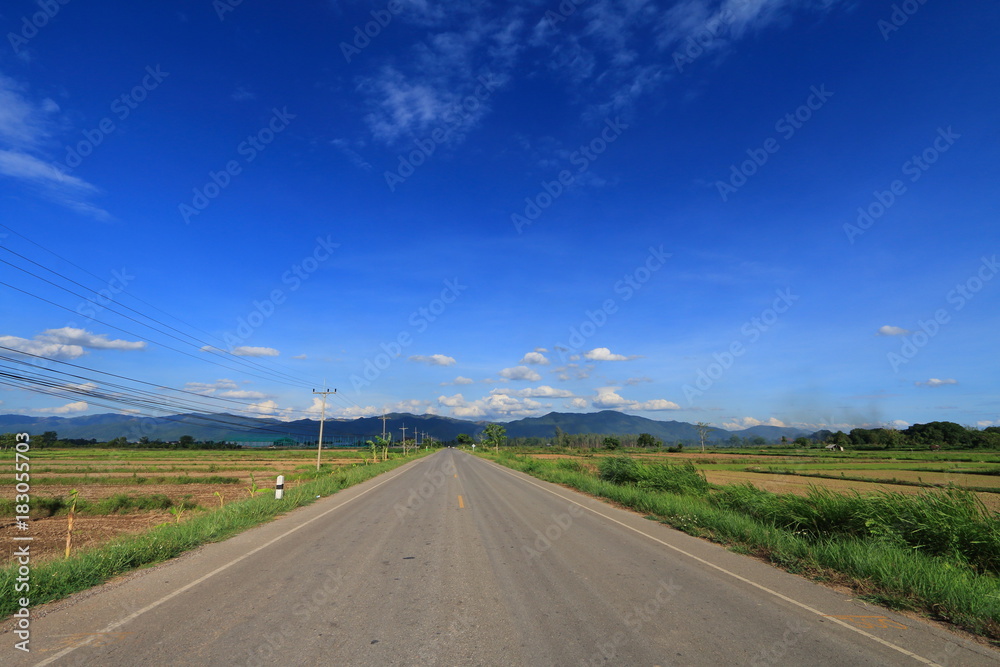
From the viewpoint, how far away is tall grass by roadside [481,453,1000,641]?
568cm

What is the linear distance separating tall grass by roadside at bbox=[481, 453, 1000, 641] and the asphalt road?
64cm

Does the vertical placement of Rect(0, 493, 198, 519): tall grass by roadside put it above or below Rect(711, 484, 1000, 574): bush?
below

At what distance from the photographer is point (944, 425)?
102 metres

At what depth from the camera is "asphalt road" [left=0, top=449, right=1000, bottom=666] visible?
4.13 metres

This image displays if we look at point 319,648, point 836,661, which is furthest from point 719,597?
point 319,648

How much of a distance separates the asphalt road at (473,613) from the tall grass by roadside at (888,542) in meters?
0.64

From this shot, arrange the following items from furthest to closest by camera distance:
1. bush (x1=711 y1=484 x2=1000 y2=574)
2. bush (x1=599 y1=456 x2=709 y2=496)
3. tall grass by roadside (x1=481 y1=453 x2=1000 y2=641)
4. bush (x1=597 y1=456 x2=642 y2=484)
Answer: bush (x1=597 y1=456 x2=642 y2=484) → bush (x1=599 y1=456 x2=709 y2=496) → bush (x1=711 y1=484 x2=1000 y2=574) → tall grass by roadside (x1=481 y1=453 x2=1000 y2=641)

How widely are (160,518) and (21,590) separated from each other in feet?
46.5

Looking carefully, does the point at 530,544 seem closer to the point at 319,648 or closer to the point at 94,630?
the point at 319,648

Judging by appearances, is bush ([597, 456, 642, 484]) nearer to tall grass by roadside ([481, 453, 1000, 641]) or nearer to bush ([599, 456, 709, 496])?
bush ([599, 456, 709, 496])

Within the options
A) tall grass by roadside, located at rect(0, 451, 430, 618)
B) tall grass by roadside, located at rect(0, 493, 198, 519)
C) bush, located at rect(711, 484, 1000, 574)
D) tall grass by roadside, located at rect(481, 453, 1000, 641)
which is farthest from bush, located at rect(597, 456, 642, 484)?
tall grass by roadside, located at rect(0, 493, 198, 519)

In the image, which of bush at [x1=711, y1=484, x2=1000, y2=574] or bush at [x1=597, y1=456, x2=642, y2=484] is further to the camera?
bush at [x1=597, y1=456, x2=642, y2=484]

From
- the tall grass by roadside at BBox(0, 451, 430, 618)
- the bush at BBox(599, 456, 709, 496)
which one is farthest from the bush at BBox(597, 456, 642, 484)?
the tall grass by roadside at BBox(0, 451, 430, 618)

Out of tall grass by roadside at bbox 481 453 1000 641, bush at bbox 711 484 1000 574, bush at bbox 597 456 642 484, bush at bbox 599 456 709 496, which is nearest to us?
tall grass by roadside at bbox 481 453 1000 641
